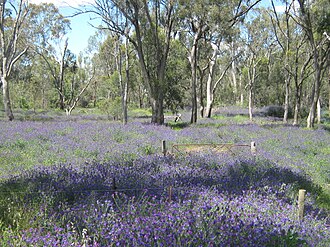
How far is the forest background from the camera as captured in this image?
22078 millimetres

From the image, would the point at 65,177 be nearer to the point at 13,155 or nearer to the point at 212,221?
the point at 212,221

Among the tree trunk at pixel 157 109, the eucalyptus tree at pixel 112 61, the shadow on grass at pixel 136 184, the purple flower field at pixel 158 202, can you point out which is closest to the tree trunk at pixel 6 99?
the eucalyptus tree at pixel 112 61

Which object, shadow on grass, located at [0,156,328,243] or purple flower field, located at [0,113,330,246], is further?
shadow on grass, located at [0,156,328,243]

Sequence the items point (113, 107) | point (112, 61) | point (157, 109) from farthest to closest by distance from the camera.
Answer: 1. point (112, 61)
2. point (113, 107)
3. point (157, 109)

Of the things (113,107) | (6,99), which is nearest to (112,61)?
(113,107)

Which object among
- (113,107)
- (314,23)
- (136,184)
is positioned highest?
(314,23)

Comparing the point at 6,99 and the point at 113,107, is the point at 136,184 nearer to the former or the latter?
the point at 6,99

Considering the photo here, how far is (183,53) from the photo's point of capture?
3828cm

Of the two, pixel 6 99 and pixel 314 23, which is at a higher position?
pixel 314 23

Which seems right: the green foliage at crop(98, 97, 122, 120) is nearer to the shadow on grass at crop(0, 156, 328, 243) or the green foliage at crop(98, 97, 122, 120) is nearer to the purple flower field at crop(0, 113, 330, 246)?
the purple flower field at crop(0, 113, 330, 246)

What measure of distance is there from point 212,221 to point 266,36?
3881 cm

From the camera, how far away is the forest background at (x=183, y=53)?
2208 centimetres

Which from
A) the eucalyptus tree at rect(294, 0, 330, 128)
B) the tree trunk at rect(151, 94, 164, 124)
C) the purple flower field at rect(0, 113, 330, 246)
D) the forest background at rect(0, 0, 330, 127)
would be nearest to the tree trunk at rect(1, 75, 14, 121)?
the forest background at rect(0, 0, 330, 127)

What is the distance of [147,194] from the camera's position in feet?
19.0
